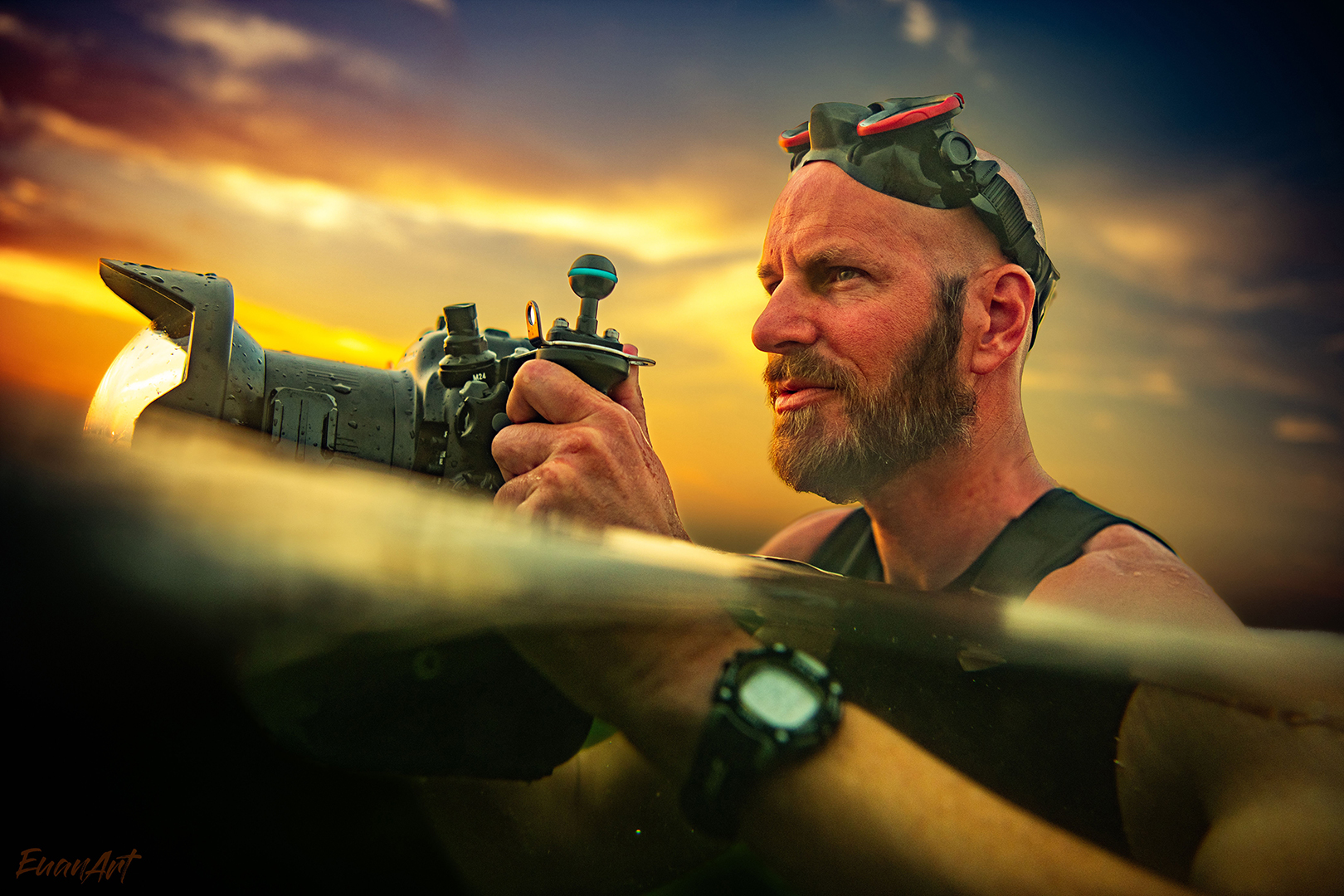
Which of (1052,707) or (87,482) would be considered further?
(1052,707)

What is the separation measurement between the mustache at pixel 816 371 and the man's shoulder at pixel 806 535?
81 cm

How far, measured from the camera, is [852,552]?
2045 millimetres

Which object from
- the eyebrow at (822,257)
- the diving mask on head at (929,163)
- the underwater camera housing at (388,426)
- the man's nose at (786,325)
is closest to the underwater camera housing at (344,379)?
the underwater camera housing at (388,426)

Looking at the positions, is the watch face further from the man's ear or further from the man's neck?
the man's ear

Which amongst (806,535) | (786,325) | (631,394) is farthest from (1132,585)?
(806,535)

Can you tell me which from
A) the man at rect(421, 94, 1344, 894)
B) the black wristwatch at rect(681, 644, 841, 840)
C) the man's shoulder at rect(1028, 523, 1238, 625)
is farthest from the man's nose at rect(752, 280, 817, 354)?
the black wristwatch at rect(681, 644, 841, 840)

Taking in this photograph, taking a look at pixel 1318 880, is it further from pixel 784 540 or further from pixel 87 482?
pixel 784 540

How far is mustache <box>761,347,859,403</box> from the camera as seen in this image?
1.59m

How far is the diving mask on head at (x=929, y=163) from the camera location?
1.66 metres

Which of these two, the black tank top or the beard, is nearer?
the black tank top

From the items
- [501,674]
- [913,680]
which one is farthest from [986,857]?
[501,674]

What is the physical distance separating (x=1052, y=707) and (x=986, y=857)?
0.38 meters

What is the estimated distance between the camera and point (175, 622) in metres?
0.70

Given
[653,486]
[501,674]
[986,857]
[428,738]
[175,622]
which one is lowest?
[428,738]
